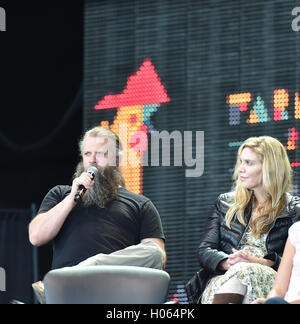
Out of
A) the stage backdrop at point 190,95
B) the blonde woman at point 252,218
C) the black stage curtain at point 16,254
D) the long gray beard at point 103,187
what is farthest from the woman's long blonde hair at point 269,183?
the black stage curtain at point 16,254

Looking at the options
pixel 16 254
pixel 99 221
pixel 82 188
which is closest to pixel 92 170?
pixel 82 188

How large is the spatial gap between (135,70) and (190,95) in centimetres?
45

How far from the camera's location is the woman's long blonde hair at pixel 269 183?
405 cm

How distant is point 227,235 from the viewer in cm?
409

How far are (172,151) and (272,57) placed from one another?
0.89 meters

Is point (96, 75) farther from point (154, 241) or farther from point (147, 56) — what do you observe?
point (154, 241)

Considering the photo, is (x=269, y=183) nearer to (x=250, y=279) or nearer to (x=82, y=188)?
(x=250, y=279)

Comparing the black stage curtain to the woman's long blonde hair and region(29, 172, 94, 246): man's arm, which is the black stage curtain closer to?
region(29, 172, 94, 246): man's arm

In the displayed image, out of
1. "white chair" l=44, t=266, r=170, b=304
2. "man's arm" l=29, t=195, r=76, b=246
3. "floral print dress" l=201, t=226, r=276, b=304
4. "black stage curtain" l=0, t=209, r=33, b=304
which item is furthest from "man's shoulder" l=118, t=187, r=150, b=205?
"black stage curtain" l=0, t=209, r=33, b=304

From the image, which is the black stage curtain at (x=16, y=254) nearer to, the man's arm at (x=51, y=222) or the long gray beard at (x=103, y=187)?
the long gray beard at (x=103, y=187)

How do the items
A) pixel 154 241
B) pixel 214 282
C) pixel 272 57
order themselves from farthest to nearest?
pixel 272 57 < pixel 154 241 < pixel 214 282

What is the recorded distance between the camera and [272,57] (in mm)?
5344

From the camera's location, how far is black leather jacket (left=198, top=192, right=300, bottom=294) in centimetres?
395

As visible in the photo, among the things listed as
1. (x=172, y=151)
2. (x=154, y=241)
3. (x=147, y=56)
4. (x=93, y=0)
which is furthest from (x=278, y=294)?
(x=93, y=0)
